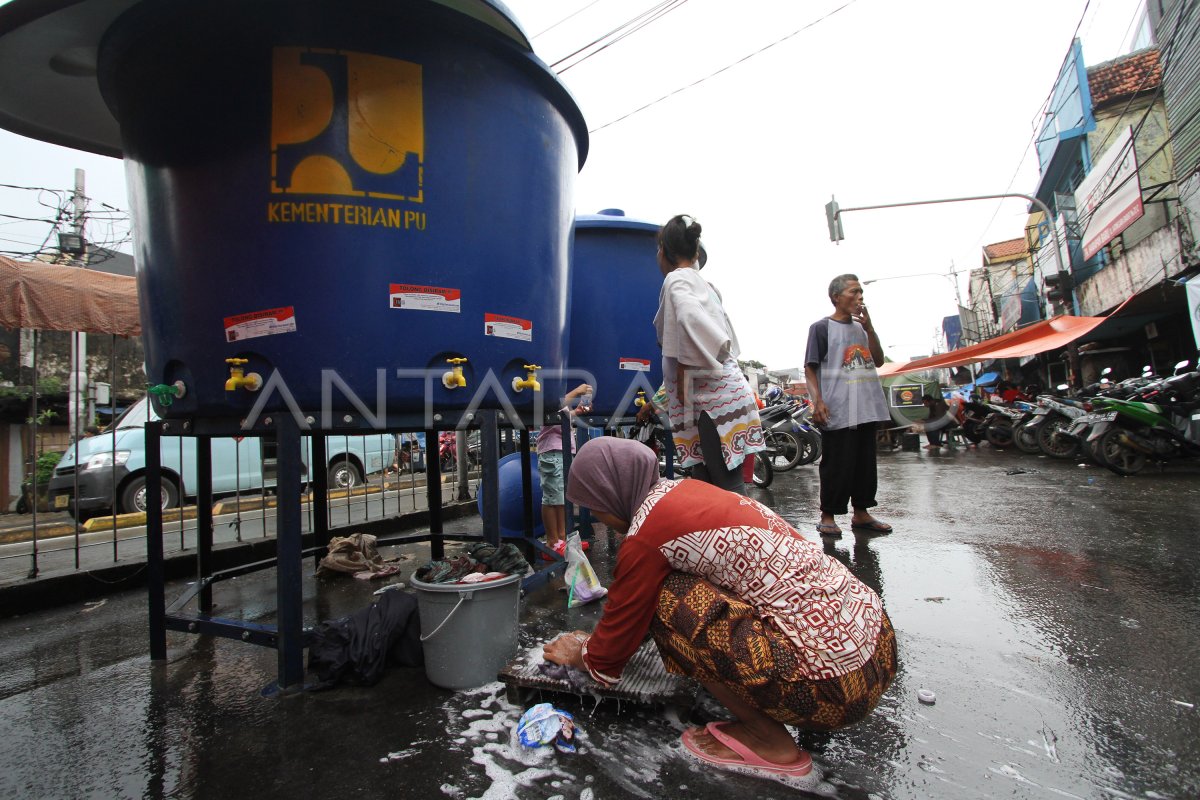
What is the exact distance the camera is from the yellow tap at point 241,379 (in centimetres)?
191

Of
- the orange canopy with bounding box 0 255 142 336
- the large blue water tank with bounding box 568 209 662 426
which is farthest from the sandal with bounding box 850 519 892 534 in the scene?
the orange canopy with bounding box 0 255 142 336

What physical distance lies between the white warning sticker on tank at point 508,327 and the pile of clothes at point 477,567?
818 mm

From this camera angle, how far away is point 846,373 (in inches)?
154

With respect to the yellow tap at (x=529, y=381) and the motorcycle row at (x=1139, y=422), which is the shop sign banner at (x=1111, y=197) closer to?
the motorcycle row at (x=1139, y=422)

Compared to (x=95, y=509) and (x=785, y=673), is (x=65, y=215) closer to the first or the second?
(x=95, y=509)

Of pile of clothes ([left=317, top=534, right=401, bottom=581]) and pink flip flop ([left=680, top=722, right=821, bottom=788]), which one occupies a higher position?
pile of clothes ([left=317, top=534, right=401, bottom=581])

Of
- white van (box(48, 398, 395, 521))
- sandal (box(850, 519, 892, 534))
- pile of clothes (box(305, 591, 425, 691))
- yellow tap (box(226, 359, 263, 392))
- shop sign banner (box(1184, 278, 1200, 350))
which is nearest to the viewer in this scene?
yellow tap (box(226, 359, 263, 392))

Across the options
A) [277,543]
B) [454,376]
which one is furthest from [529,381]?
[277,543]

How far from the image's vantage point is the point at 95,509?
6.66 metres

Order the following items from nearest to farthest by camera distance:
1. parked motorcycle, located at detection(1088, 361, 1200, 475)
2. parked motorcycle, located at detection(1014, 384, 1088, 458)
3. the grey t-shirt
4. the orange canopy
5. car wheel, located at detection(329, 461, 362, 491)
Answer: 1. the orange canopy
2. the grey t-shirt
3. parked motorcycle, located at detection(1088, 361, 1200, 475)
4. parked motorcycle, located at detection(1014, 384, 1088, 458)
5. car wheel, located at detection(329, 461, 362, 491)

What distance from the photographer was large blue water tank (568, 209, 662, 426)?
4199 millimetres

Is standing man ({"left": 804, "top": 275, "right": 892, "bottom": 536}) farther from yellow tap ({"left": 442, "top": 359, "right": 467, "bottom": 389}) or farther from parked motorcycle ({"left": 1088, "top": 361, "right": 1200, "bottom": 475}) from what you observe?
parked motorcycle ({"left": 1088, "top": 361, "right": 1200, "bottom": 475})

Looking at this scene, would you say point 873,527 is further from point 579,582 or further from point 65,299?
point 65,299

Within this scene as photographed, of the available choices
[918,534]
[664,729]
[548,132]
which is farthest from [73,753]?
[918,534]
